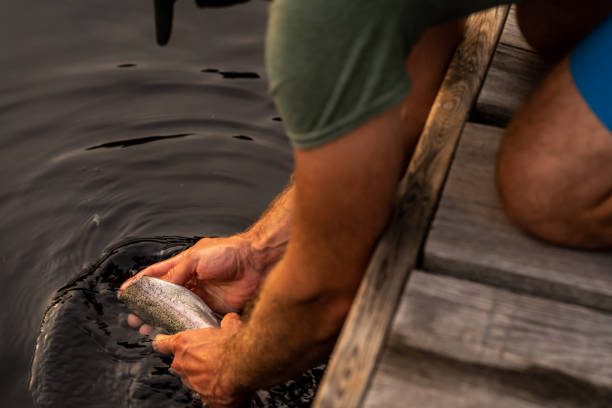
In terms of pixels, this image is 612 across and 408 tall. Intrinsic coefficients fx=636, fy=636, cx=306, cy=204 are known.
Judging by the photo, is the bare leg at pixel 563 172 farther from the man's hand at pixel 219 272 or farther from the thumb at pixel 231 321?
the man's hand at pixel 219 272

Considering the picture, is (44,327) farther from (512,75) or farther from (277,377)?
(512,75)

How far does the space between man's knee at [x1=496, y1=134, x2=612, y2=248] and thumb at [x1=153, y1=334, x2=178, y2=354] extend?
1521 millimetres

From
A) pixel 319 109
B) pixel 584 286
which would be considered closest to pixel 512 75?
pixel 584 286

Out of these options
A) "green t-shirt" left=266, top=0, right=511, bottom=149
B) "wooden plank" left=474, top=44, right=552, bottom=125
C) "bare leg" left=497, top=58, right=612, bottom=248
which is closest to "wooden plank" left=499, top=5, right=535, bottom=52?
"wooden plank" left=474, top=44, right=552, bottom=125

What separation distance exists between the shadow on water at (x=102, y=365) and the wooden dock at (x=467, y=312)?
1.14 m

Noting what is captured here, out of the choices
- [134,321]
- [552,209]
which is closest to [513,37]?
[552,209]

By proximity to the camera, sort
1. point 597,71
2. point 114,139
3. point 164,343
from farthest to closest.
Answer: point 114,139, point 164,343, point 597,71

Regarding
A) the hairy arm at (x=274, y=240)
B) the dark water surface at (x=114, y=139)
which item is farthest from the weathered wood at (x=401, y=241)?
the dark water surface at (x=114, y=139)

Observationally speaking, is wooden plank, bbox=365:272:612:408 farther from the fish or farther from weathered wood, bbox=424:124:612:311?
the fish

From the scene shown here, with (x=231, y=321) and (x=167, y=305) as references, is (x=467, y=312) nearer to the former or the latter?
(x=231, y=321)

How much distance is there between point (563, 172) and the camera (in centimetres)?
166

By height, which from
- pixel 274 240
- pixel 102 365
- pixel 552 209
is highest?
pixel 552 209

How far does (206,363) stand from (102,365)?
67 cm

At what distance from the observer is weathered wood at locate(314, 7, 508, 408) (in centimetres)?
142
